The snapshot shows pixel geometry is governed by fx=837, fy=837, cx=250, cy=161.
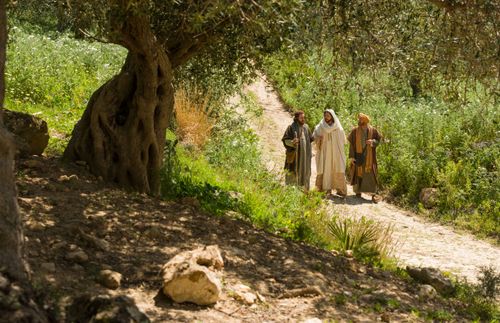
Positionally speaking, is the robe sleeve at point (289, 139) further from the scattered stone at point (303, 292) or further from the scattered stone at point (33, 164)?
the scattered stone at point (303, 292)

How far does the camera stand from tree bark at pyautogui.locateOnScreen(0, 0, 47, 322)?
3955mm

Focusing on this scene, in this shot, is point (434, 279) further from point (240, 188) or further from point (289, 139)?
point (289, 139)

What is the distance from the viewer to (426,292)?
26.0 ft

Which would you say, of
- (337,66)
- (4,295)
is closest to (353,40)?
(337,66)

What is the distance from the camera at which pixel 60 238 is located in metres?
6.52

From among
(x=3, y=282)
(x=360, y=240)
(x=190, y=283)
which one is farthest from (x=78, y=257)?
(x=360, y=240)

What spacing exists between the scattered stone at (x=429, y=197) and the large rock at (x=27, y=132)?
25.8 feet

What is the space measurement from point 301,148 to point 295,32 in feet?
24.3

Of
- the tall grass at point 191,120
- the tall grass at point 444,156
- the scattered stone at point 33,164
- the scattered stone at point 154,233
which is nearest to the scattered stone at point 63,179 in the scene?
the scattered stone at point 33,164

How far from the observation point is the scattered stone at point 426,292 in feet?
25.6

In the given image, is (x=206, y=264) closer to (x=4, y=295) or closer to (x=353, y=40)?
(x=4, y=295)

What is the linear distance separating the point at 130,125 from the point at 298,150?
5743mm

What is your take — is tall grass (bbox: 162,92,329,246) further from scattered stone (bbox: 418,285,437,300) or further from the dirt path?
scattered stone (bbox: 418,285,437,300)

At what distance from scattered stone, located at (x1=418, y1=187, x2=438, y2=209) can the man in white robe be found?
4.67ft
